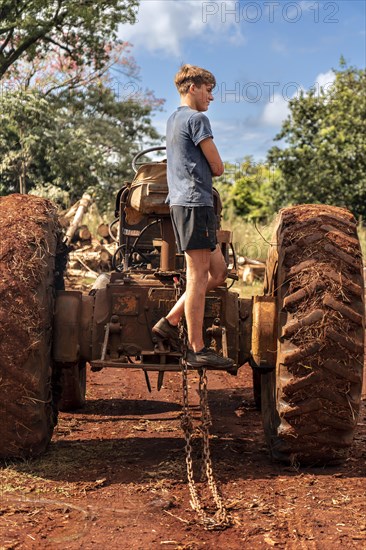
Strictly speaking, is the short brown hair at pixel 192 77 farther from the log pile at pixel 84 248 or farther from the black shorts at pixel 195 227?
the log pile at pixel 84 248

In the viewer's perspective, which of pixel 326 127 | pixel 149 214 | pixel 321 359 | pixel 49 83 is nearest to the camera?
pixel 321 359

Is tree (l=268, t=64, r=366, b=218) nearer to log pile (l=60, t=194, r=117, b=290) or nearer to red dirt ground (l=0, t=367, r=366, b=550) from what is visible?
log pile (l=60, t=194, r=117, b=290)

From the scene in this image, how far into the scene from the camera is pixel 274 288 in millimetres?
Result: 5656

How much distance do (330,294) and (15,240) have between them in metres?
2.07

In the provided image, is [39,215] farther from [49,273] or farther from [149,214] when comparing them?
[149,214]

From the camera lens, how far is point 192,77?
5090 mm

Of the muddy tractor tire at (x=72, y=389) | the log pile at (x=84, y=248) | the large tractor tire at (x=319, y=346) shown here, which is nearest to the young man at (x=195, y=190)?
the large tractor tire at (x=319, y=346)

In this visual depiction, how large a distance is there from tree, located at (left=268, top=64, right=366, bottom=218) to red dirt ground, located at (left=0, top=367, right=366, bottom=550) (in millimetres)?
17066

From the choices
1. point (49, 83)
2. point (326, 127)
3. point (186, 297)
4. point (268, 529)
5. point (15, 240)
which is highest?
point (49, 83)

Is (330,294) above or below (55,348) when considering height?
above

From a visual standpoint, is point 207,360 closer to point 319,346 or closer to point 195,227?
point 319,346

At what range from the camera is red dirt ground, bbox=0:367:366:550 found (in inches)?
154

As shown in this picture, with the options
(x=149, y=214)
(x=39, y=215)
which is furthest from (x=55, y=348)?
(x=149, y=214)

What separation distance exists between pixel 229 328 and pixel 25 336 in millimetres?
1467
